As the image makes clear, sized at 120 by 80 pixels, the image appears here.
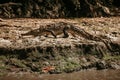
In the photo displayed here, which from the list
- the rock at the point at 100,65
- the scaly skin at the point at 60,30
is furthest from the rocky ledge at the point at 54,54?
the scaly skin at the point at 60,30

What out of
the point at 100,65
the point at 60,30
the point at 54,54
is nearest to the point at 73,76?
the point at 100,65

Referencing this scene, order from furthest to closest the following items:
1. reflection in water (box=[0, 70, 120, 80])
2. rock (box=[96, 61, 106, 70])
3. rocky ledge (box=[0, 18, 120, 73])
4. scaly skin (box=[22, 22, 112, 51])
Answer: scaly skin (box=[22, 22, 112, 51]) < rock (box=[96, 61, 106, 70]) < rocky ledge (box=[0, 18, 120, 73]) < reflection in water (box=[0, 70, 120, 80])

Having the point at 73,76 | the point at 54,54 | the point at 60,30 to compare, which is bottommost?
the point at 73,76

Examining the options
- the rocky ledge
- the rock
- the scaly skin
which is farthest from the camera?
the scaly skin

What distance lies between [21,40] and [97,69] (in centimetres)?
246

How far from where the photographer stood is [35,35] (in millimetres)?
10859

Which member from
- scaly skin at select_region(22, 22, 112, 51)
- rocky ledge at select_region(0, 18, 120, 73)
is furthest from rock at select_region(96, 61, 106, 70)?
scaly skin at select_region(22, 22, 112, 51)

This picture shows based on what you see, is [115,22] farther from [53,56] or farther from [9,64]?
[9,64]

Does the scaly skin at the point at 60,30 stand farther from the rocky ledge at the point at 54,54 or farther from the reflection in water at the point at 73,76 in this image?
the reflection in water at the point at 73,76

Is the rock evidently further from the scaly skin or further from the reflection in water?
the scaly skin

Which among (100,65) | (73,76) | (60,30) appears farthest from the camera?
(60,30)

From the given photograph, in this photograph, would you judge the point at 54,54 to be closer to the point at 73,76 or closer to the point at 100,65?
the point at 73,76

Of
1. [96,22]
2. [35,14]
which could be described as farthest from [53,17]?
[96,22]

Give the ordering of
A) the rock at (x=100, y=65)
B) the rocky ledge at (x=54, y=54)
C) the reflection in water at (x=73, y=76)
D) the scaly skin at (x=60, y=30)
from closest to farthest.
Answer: the reflection in water at (x=73, y=76) < the rocky ledge at (x=54, y=54) < the rock at (x=100, y=65) < the scaly skin at (x=60, y=30)
